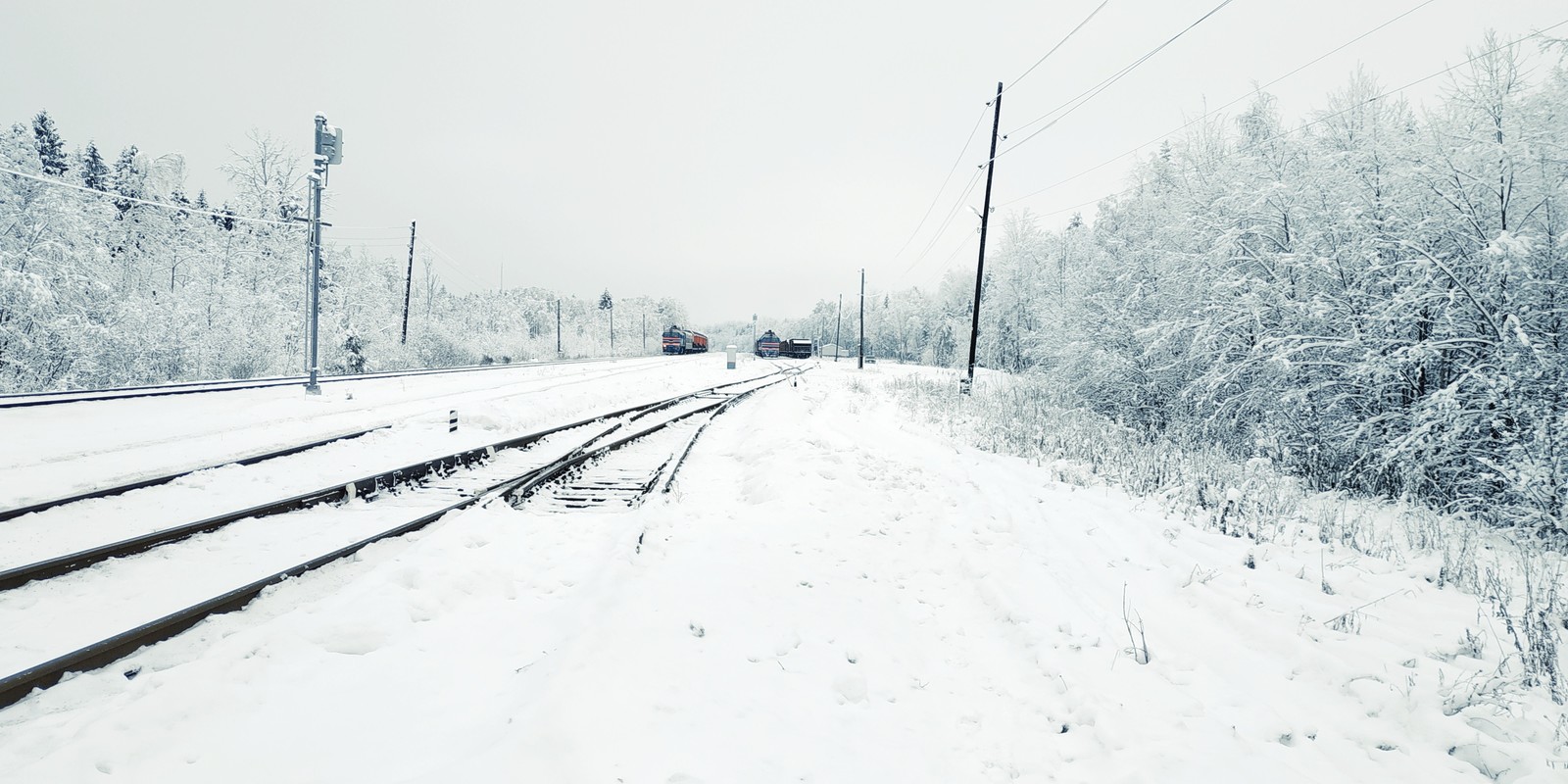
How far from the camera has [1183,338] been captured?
12492 mm

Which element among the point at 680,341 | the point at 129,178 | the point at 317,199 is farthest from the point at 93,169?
the point at 317,199

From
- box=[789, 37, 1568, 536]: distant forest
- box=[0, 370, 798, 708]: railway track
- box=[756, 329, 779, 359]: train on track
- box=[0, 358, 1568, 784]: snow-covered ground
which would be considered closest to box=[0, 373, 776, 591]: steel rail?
box=[0, 370, 798, 708]: railway track

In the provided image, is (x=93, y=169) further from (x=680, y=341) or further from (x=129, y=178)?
(x=680, y=341)

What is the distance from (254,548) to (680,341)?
61867mm

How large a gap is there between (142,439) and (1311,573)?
15.5 meters

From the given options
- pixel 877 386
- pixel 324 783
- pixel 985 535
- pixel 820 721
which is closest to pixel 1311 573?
pixel 985 535

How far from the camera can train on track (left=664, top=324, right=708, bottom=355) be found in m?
64.8

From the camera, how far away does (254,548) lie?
4.97 m

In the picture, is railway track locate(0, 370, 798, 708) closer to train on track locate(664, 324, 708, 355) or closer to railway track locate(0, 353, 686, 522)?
railway track locate(0, 353, 686, 522)

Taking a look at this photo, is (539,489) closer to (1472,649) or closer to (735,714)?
(735,714)

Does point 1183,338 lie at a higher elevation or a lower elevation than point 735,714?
higher

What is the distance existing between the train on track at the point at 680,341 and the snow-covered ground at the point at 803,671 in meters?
60.5

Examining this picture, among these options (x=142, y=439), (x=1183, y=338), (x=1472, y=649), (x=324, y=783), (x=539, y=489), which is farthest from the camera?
(x=1183, y=338)

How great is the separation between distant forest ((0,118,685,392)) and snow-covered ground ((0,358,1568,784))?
55.4ft
